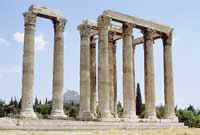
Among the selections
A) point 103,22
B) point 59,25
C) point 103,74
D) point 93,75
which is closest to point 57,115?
point 103,74

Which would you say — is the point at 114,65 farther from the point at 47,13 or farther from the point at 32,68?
the point at 32,68

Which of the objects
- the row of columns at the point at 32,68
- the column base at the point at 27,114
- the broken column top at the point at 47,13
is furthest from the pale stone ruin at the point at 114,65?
the column base at the point at 27,114

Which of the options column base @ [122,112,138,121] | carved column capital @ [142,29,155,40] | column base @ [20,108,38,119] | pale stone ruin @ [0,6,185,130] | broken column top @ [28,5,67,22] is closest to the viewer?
column base @ [20,108,38,119]

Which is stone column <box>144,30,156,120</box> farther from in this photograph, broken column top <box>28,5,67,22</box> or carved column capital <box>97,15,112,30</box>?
broken column top <box>28,5,67,22</box>

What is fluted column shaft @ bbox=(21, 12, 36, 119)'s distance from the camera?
50.1 meters

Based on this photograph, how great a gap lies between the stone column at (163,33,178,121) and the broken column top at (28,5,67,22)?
20541mm

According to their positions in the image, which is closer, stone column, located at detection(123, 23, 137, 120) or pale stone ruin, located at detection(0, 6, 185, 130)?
pale stone ruin, located at detection(0, 6, 185, 130)

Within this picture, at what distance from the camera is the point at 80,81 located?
58625mm

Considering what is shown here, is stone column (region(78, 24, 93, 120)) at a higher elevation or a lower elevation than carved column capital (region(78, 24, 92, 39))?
lower

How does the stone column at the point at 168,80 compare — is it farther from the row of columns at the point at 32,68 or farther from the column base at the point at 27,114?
the column base at the point at 27,114

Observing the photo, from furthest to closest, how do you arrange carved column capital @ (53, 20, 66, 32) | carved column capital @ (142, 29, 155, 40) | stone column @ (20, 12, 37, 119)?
1. carved column capital @ (142, 29, 155, 40)
2. carved column capital @ (53, 20, 66, 32)
3. stone column @ (20, 12, 37, 119)

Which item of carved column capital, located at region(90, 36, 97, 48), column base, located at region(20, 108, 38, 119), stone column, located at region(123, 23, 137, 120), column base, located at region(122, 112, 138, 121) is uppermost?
carved column capital, located at region(90, 36, 97, 48)

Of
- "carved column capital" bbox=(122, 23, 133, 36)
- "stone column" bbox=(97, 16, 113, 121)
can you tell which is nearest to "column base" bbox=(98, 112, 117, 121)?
"stone column" bbox=(97, 16, 113, 121)

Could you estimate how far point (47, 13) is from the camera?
180 feet
